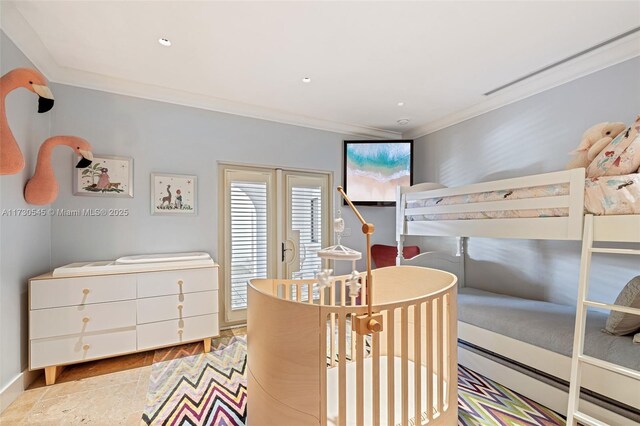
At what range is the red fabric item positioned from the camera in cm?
357

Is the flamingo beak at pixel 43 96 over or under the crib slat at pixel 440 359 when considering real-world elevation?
over

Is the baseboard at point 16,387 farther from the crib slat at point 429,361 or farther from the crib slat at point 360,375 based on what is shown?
the crib slat at point 429,361

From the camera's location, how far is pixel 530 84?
265 cm

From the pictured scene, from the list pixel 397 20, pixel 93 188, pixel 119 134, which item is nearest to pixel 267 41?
pixel 397 20

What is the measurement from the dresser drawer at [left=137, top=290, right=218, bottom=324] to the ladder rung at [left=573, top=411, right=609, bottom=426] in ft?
8.55

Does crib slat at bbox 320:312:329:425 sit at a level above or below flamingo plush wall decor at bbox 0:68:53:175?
below

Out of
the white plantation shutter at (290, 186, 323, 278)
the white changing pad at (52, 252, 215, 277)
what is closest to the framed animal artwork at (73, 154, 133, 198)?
the white changing pad at (52, 252, 215, 277)

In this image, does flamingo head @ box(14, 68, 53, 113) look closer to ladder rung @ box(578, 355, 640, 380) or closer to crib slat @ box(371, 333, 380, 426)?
crib slat @ box(371, 333, 380, 426)

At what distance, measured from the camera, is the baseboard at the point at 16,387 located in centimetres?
181

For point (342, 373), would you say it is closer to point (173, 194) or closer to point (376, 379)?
point (376, 379)

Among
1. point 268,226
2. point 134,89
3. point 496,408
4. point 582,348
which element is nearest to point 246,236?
point 268,226

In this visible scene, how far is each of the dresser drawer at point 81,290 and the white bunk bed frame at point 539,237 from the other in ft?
8.77

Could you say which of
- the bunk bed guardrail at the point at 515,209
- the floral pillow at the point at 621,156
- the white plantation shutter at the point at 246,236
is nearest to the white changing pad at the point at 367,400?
the bunk bed guardrail at the point at 515,209

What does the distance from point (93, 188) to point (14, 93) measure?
0.87 meters
